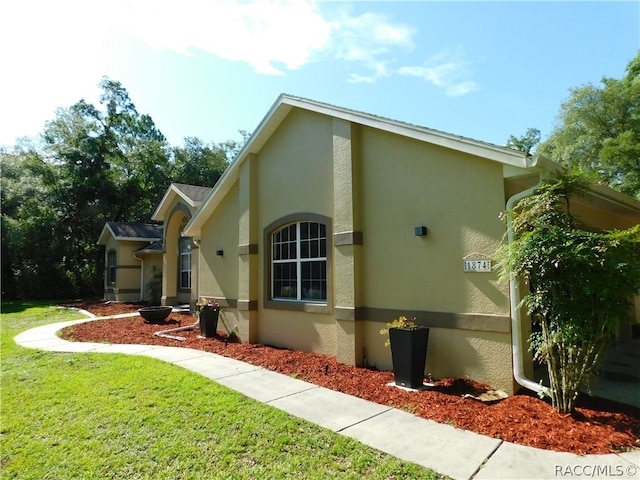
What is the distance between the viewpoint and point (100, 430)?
15.8ft

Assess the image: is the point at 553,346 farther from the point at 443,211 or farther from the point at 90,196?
the point at 90,196

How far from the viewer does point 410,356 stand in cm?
618

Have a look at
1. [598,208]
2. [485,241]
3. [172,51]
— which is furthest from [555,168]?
[172,51]

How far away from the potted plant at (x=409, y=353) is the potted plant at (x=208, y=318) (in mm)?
6380

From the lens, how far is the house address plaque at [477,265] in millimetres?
5957

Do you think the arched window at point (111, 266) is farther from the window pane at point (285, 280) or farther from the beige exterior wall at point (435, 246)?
the beige exterior wall at point (435, 246)

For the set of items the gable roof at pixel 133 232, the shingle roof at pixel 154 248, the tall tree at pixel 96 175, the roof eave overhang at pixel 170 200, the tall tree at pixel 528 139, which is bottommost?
the shingle roof at pixel 154 248

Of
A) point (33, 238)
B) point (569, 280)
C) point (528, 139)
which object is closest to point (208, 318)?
point (569, 280)

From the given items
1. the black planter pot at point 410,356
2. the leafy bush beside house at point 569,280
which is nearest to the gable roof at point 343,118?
the leafy bush beside house at point 569,280

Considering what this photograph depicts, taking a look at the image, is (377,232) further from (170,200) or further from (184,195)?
(170,200)

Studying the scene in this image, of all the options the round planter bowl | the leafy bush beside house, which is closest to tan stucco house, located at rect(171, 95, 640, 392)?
the leafy bush beside house

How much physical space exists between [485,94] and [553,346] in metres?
7.90

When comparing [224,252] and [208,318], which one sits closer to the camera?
[208,318]

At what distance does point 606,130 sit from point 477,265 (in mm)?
21976
